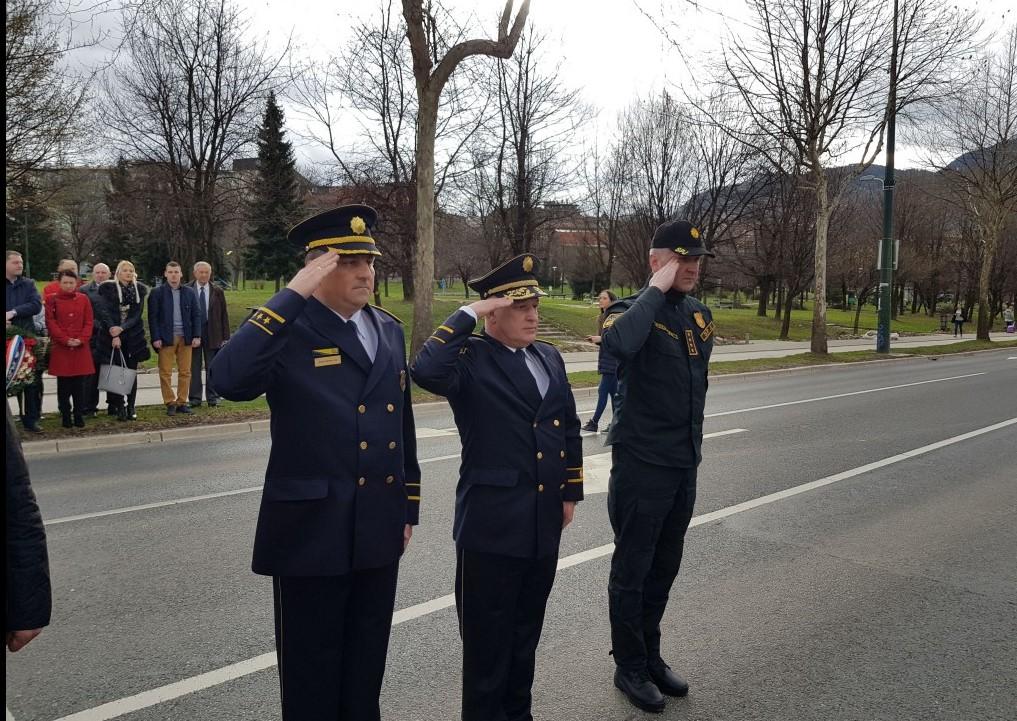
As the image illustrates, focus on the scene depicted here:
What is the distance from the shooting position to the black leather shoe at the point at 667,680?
3.59 m

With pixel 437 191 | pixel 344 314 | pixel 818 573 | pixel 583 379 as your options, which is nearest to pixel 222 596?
pixel 344 314

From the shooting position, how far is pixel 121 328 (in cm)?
1068

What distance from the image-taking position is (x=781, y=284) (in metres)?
43.0

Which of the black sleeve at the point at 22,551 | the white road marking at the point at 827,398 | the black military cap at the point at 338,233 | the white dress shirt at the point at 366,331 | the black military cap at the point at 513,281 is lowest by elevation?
the white road marking at the point at 827,398

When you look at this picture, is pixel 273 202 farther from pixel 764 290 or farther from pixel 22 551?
pixel 22 551

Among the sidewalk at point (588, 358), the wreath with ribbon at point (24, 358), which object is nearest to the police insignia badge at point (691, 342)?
the wreath with ribbon at point (24, 358)

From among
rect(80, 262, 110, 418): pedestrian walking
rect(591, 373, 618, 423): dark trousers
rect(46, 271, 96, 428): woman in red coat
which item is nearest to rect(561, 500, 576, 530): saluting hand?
rect(591, 373, 618, 423): dark trousers

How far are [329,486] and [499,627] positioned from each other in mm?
921

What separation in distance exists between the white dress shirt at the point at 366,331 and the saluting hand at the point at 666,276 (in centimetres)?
140

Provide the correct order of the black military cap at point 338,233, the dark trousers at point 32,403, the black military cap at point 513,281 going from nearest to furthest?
1. the black military cap at point 338,233
2. the black military cap at point 513,281
3. the dark trousers at point 32,403

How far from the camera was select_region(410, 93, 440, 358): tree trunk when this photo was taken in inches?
582

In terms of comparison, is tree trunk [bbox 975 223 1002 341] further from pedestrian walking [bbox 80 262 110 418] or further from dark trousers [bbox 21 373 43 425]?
dark trousers [bbox 21 373 43 425]

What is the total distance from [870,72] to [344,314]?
25.3 m

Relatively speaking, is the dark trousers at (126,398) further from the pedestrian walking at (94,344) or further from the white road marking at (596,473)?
the white road marking at (596,473)
